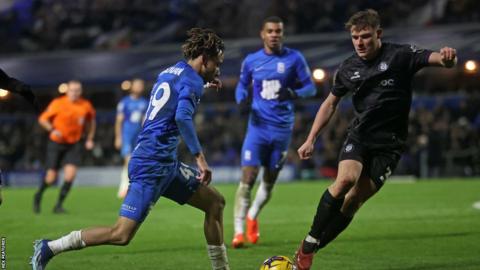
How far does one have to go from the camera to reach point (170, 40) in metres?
32.8

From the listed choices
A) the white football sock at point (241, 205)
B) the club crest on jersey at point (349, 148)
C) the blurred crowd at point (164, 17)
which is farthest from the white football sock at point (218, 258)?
the blurred crowd at point (164, 17)

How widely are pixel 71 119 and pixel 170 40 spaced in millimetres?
16130

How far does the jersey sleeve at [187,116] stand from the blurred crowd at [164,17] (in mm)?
20857

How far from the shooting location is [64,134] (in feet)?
55.2

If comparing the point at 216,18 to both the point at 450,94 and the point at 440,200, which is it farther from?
the point at 440,200

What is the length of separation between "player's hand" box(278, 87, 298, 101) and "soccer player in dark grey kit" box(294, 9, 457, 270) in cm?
284

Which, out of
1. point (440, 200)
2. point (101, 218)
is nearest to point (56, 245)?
point (101, 218)

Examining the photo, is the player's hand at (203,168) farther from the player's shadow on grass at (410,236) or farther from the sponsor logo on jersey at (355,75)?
the player's shadow on grass at (410,236)

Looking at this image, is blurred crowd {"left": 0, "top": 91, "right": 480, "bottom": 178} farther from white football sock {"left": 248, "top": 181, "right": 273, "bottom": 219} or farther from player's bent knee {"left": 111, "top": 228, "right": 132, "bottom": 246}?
player's bent knee {"left": 111, "top": 228, "right": 132, "bottom": 246}

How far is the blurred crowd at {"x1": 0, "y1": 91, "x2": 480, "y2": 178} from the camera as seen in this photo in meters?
25.2

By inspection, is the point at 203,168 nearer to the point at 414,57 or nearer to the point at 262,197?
the point at 414,57

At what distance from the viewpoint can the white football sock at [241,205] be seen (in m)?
10.8

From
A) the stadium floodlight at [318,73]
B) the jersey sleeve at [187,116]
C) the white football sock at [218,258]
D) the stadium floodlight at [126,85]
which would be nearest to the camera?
the jersey sleeve at [187,116]

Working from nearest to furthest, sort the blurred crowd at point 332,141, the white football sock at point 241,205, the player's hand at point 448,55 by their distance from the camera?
the player's hand at point 448,55, the white football sock at point 241,205, the blurred crowd at point 332,141
